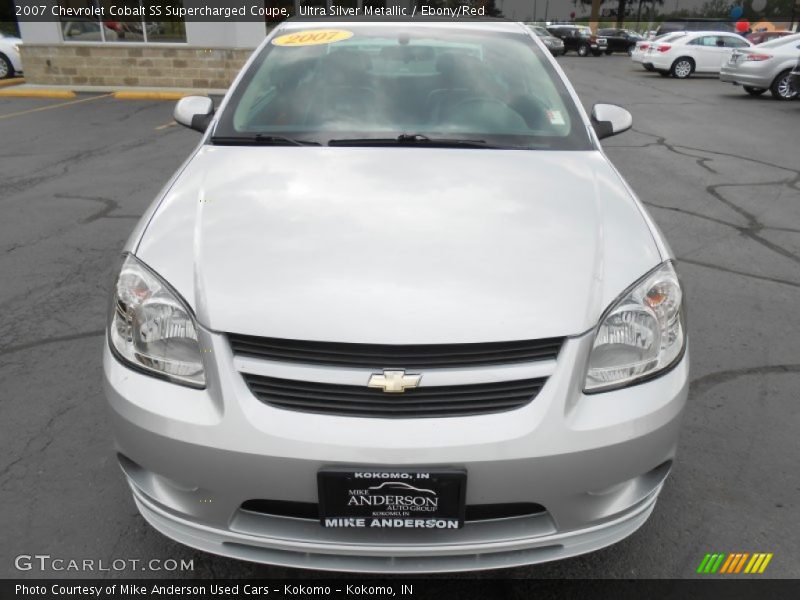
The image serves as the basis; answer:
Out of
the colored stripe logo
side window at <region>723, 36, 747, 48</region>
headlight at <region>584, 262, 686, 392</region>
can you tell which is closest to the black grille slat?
headlight at <region>584, 262, 686, 392</region>

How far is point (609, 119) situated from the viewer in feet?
10.9

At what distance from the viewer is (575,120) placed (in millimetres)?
2873

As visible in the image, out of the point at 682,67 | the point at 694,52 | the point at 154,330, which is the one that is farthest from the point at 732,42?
the point at 154,330

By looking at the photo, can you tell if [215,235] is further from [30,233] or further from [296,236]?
[30,233]

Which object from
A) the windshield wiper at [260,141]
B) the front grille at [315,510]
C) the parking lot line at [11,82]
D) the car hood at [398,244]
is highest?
the windshield wiper at [260,141]

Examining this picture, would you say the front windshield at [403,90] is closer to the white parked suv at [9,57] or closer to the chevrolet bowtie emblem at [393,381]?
the chevrolet bowtie emblem at [393,381]

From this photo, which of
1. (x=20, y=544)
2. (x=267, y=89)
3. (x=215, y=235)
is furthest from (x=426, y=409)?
(x=267, y=89)

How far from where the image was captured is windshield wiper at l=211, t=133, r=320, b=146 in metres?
2.70

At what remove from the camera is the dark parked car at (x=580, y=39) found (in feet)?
113

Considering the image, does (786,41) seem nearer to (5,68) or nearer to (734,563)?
(734,563)

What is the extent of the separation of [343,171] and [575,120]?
1.10m

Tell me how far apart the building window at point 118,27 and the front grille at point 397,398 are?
15.0 meters

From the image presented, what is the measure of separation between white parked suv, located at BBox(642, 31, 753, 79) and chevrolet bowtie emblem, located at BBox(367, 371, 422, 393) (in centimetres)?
2263

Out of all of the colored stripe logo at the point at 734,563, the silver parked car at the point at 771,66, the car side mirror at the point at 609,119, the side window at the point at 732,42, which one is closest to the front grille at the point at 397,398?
the colored stripe logo at the point at 734,563
